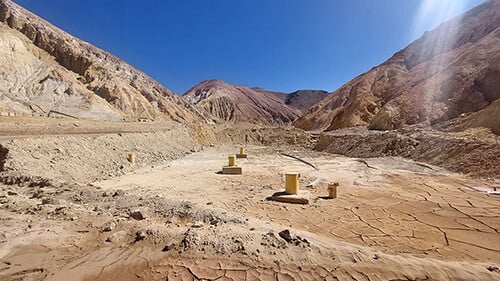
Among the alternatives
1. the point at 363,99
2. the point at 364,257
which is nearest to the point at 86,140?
the point at 364,257

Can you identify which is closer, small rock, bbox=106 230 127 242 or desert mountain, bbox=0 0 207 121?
small rock, bbox=106 230 127 242

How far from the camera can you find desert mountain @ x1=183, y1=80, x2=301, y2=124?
254ft

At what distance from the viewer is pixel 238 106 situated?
81.9 metres

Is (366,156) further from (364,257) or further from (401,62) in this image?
(401,62)

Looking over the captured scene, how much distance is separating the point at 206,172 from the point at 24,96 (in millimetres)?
25914

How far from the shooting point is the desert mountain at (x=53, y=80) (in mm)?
26734

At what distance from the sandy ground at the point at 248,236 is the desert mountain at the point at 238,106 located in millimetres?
69591

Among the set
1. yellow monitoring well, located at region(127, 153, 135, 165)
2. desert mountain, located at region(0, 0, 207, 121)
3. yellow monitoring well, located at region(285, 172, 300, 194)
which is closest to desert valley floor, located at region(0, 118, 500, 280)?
yellow monitoring well, located at region(285, 172, 300, 194)

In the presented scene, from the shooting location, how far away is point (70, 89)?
30.1 metres

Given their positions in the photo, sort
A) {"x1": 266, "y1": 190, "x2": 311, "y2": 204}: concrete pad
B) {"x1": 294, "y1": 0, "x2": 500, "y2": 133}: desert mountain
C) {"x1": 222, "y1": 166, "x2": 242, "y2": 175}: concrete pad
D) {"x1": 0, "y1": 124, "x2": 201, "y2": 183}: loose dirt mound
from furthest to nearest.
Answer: {"x1": 294, "y1": 0, "x2": 500, "y2": 133}: desert mountain, {"x1": 222, "y1": 166, "x2": 242, "y2": 175}: concrete pad, {"x1": 0, "y1": 124, "x2": 201, "y2": 183}: loose dirt mound, {"x1": 266, "y1": 190, "x2": 311, "y2": 204}: concrete pad

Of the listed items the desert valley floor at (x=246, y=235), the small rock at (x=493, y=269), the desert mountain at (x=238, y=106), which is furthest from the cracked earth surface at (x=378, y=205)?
the desert mountain at (x=238, y=106)

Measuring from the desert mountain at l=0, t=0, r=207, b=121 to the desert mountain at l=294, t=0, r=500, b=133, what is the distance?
2747 cm

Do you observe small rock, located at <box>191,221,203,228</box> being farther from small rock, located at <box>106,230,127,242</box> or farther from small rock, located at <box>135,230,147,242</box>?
small rock, located at <box>106,230,127,242</box>

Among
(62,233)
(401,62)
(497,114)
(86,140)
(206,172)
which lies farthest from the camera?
(401,62)
